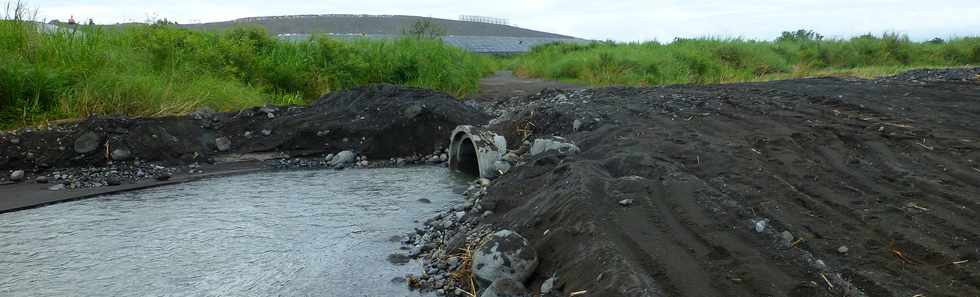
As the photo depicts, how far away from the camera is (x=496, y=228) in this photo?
485cm

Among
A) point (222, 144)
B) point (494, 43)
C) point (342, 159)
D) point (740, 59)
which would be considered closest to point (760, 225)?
point (342, 159)

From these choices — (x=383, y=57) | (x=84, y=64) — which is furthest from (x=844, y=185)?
(x=383, y=57)

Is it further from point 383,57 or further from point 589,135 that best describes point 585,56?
point 589,135

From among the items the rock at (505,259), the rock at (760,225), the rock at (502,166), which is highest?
the rock at (760,225)

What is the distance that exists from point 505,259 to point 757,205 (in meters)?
1.74

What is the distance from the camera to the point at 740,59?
70.7ft

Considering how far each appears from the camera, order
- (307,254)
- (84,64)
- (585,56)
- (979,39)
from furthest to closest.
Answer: (979,39)
(585,56)
(84,64)
(307,254)

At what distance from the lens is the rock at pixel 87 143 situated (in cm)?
757

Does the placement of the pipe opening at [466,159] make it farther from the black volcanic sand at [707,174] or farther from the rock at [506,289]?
the rock at [506,289]

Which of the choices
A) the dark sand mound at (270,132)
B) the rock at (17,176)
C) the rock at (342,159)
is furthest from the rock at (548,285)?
the rock at (17,176)

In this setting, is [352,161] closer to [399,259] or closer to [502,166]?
[502,166]

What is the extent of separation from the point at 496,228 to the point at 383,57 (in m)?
9.69

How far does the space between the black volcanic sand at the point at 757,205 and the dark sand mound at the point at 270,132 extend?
211 cm

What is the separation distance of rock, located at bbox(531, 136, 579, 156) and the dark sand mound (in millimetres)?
2777
